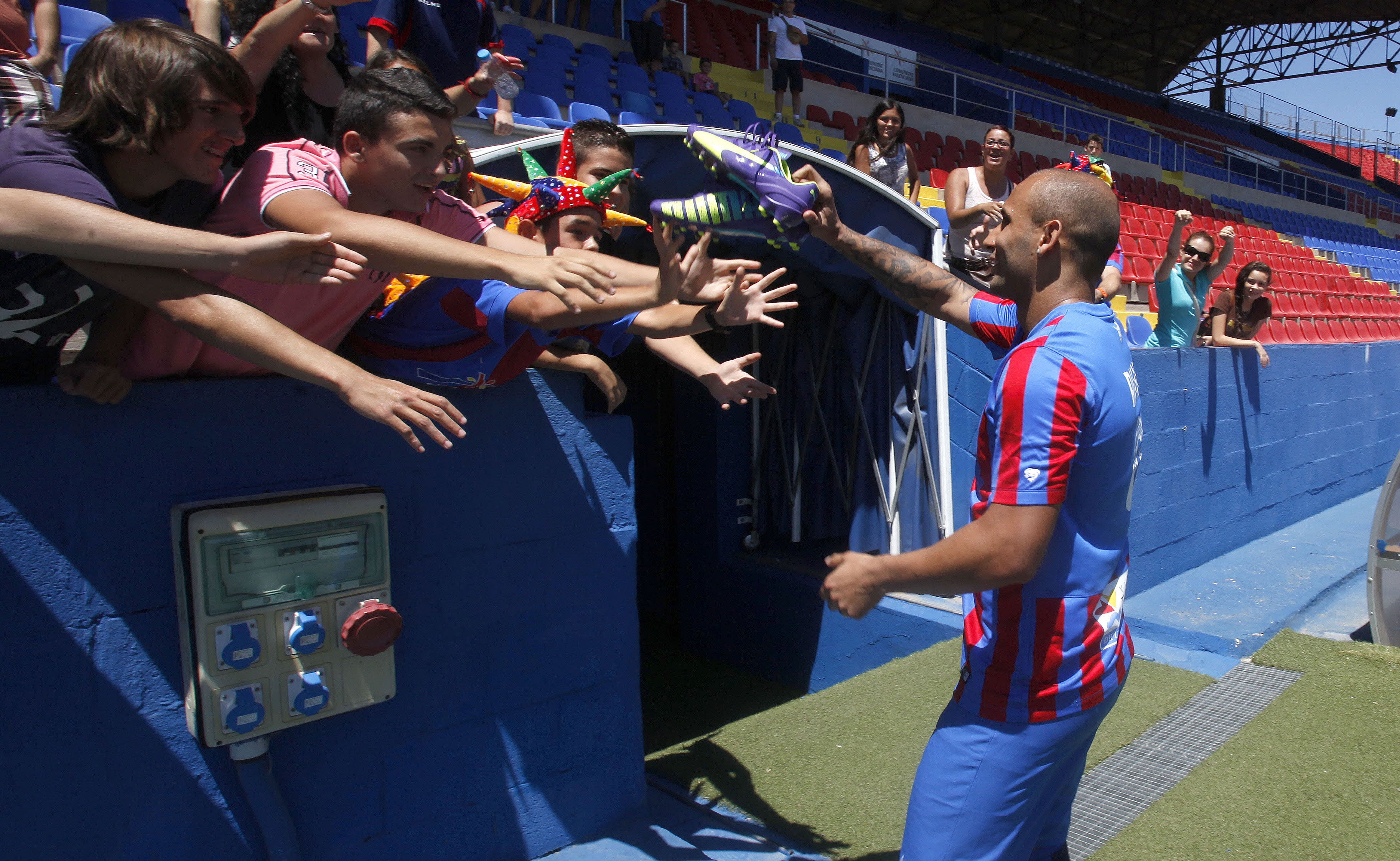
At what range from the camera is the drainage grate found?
10.6ft

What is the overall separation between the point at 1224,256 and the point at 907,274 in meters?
5.15

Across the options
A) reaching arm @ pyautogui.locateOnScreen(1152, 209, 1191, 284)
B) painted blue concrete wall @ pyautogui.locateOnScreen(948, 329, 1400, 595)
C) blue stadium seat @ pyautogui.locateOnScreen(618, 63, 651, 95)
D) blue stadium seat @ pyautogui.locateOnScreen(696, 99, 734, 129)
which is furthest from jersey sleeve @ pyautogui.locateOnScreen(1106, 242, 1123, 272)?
blue stadium seat @ pyautogui.locateOnScreen(618, 63, 651, 95)

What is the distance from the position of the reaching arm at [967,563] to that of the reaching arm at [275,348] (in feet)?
2.86

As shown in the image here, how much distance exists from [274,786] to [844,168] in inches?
136

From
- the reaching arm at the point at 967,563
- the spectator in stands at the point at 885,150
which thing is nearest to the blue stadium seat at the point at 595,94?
the spectator in stands at the point at 885,150

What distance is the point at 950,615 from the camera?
5.22m

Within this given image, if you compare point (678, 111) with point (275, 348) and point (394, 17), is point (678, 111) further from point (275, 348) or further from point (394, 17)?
point (275, 348)

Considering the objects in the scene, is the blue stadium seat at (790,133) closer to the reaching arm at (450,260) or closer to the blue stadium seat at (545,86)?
the blue stadium seat at (545,86)

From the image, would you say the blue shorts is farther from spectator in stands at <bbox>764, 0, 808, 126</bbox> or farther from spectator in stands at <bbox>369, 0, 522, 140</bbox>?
spectator in stands at <bbox>764, 0, 808, 126</bbox>

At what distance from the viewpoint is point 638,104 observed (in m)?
9.49

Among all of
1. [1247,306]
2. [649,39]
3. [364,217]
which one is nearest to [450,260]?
[364,217]

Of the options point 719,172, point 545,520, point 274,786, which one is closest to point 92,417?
point 274,786

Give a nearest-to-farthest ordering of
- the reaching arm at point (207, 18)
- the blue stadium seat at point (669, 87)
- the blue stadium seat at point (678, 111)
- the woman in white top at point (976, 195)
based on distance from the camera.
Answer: the reaching arm at point (207, 18) < the woman in white top at point (976, 195) < the blue stadium seat at point (678, 111) < the blue stadium seat at point (669, 87)

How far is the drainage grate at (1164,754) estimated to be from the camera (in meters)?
3.23
